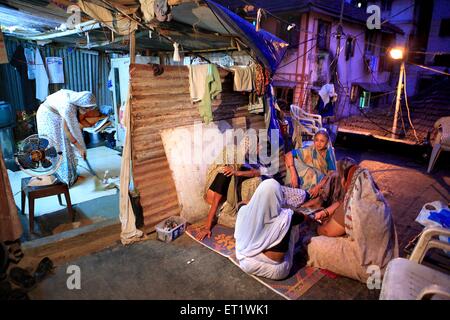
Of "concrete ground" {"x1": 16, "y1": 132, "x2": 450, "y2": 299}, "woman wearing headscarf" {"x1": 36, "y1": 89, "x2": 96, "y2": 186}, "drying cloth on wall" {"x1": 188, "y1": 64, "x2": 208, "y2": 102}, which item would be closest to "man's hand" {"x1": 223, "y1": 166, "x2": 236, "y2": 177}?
"concrete ground" {"x1": 16, "y1": 132, "x2": 450, "y2": 299}

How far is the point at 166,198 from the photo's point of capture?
5.85 metres

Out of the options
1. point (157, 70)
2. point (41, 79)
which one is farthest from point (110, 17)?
point (41, 79)

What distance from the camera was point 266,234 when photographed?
407cm

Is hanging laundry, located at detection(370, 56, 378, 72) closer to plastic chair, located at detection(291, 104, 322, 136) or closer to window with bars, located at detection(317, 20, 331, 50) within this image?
window with bars, located at detection(317, 20, 331, 50)

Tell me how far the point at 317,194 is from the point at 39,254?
16.9ft

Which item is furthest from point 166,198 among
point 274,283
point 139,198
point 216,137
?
point 274,283

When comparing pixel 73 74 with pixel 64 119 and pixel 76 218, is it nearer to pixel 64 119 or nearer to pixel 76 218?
pixel 64 119

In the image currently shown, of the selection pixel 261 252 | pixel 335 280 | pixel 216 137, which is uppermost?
pixel 216 137

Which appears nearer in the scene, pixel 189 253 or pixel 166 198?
pixel 189 253

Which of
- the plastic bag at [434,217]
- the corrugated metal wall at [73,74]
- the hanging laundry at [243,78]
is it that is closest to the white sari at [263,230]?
the plastic bag at [434,217]

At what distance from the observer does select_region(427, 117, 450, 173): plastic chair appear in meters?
9.07

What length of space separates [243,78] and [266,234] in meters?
3.88

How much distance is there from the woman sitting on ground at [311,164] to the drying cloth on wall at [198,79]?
2.50 meters

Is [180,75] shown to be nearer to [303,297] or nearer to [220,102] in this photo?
[220,102]
